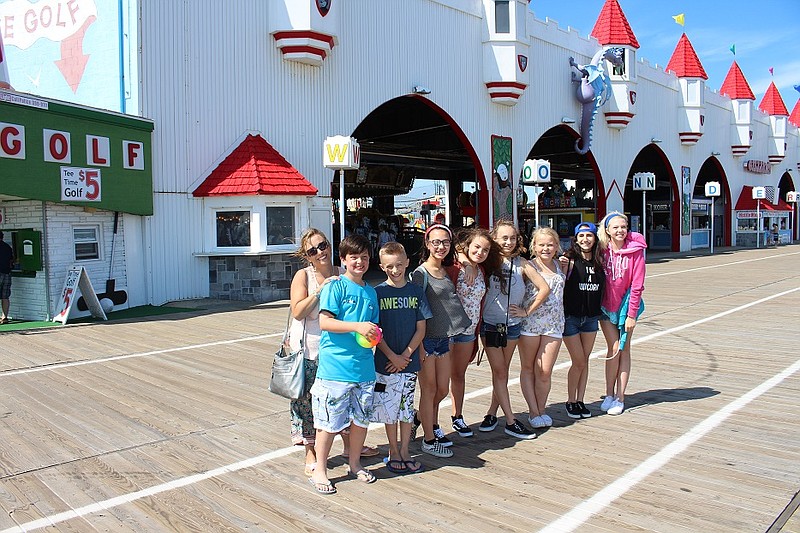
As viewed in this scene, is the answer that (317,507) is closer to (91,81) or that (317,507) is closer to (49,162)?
(49,162)

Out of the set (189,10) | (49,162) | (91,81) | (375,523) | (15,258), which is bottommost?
(375,523)

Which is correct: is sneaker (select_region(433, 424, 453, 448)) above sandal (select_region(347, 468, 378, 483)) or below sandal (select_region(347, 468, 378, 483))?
above

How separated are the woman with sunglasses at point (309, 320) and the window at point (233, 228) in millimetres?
9902

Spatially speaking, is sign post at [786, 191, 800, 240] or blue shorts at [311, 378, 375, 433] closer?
blue shorts at [311, 378, 375, 433]

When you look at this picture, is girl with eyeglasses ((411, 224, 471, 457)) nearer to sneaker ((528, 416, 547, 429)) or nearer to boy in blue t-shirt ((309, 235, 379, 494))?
boy in blue t-shirt ((309, 235, 379, 494))

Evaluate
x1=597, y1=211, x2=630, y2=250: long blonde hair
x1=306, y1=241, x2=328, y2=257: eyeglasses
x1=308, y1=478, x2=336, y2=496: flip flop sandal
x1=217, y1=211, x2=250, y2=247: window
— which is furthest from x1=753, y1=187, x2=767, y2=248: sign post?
x1=308, y1=478, x2=336, y2=496: flip flop sandal

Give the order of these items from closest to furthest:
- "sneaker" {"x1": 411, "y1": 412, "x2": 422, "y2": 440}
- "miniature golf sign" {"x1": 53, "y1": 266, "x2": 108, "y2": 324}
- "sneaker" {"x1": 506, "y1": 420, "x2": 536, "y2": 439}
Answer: "sneaker" {"x1": 411, "y1": 412, "x2": 422, "y2": 440} < "sneaker" {"x1": 506, "y1": 420, "x2": 536, "y2": 439} < "miniature golf sign" {"x1": 53, "y1": 266, "x2": 108, "y2": 324}

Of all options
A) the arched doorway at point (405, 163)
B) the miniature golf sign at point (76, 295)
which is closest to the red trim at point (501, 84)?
the arched doorway at point (405, 163)

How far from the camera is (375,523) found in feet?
12.3

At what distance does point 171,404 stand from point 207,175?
8.69 m

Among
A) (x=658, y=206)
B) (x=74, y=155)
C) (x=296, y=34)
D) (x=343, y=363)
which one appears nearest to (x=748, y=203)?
(x=658, y=206)

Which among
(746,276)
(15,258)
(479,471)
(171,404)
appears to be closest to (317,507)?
(479,471)

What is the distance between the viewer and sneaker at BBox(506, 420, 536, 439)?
5145 mm

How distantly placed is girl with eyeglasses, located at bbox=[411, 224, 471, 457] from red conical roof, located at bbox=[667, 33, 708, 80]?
1262 inches
